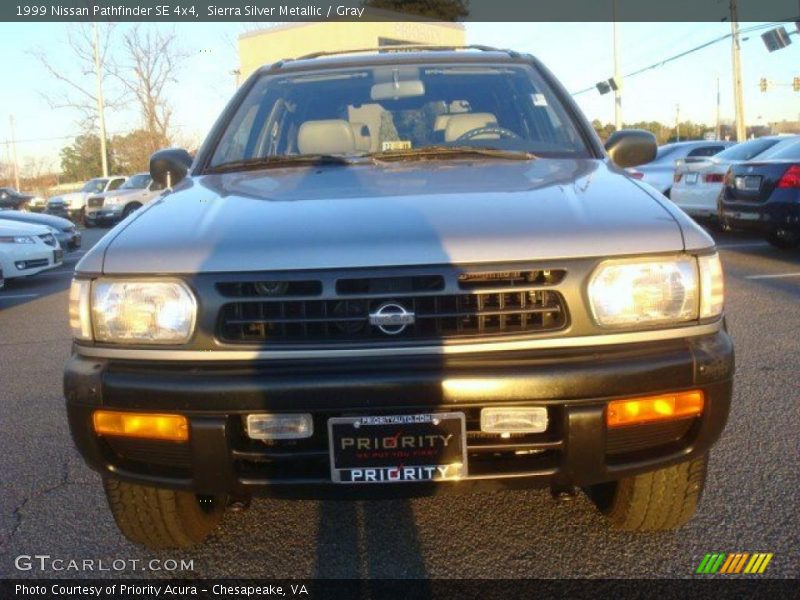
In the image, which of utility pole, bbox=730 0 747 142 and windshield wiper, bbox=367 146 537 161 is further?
utility pole, bbox=730 0 747 142

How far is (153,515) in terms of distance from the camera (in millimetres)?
2602

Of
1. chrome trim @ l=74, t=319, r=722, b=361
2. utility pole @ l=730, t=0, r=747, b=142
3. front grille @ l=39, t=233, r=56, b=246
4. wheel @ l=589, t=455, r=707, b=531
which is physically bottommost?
wheel @ l=589, t=455, r=707, b=531

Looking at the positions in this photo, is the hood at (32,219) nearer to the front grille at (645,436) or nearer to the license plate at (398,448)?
the license plate at (398,448)

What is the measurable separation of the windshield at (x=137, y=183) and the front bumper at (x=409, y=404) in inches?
897

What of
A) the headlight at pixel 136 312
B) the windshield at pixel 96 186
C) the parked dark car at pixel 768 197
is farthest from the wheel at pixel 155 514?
the windshield at pixel 96 186

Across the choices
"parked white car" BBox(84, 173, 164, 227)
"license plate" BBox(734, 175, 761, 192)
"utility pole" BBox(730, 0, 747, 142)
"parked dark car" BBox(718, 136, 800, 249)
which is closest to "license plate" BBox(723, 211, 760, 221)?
"parked dark car" BBox(718, 136, 800, 249)

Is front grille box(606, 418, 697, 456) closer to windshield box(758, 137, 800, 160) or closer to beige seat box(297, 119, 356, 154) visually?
beige seat box(297, 119, 356, 154)

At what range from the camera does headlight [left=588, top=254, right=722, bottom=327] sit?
7.30ft

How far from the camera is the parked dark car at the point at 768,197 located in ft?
28.9

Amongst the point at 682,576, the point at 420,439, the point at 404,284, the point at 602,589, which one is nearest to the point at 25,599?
the point at 420,439

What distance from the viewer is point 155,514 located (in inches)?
102

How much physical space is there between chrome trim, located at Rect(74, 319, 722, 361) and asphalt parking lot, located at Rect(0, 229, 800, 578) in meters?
0.83

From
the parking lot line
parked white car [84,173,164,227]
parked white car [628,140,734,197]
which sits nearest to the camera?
the parking lot line

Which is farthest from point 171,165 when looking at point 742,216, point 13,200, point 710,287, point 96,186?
point 13,200
